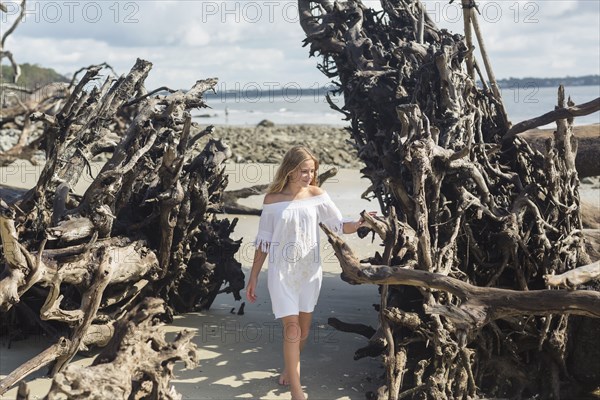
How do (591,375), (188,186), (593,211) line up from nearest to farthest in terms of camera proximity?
1. (591,375)
2. (188,186)
3. (593,211)

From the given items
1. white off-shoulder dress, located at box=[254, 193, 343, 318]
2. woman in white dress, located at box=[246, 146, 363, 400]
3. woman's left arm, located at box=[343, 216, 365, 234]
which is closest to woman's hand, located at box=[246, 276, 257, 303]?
woman in white dress, located at box=[246, 146, 363, 400]

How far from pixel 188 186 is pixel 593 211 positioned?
11.9ft

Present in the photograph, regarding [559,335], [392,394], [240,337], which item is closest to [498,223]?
[559,335]

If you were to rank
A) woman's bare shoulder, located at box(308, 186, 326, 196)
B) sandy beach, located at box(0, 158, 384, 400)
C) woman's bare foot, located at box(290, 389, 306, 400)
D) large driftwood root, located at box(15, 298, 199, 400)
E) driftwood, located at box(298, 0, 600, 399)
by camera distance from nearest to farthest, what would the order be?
large driftwood root, located at box(15, 298, 199, 400), driftwood, located at box(298, 0, 600, 399), woman's bare foot, located at box(290, 389, 306, 400), sandy beach, located at box(0, 158, 384, 400), woman's bare shoulder, located at box(308, 186, 326, 196)

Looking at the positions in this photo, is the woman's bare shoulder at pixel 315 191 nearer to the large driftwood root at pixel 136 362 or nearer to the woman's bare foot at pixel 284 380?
the woman's bare foot at pixel 284 380

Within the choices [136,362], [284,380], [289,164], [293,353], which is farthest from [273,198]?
[136,362]

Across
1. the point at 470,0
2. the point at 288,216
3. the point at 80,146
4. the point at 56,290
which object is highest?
the point at 470,0

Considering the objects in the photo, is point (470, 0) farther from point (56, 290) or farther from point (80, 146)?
point (56, 290)

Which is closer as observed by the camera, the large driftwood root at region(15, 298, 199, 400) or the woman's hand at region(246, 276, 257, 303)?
the large driftwood root at region(15, 298, 199, 400)

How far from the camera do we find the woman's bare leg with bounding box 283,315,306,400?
15.8 feet

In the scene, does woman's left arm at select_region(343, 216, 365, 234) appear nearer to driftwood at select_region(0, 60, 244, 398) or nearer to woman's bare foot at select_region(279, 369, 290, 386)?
woman's bare foot at select_region(279, 369, 290, 386)

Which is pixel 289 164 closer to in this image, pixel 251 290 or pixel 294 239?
pixel 294 239

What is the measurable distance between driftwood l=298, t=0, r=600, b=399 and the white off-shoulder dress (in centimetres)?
43

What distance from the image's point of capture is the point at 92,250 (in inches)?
201
